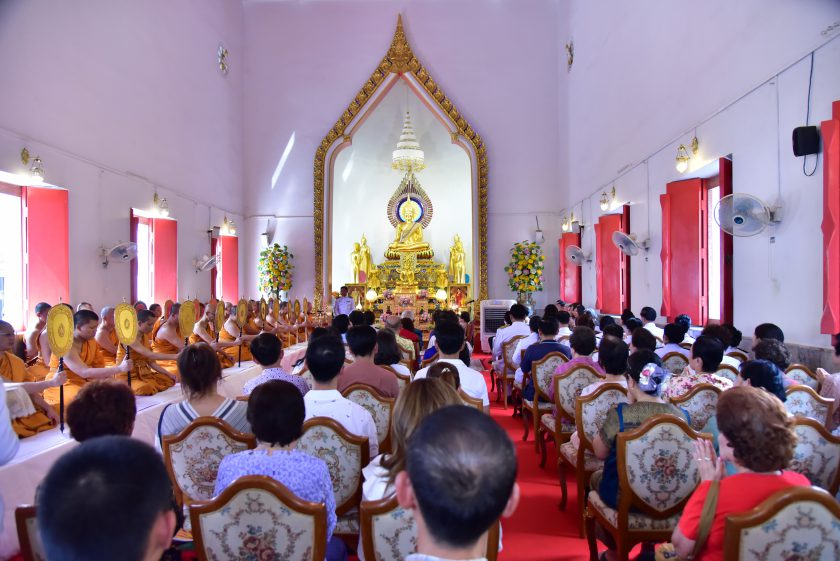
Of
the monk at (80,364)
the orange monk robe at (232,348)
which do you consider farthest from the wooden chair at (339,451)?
the orange monk robe at (232,348)

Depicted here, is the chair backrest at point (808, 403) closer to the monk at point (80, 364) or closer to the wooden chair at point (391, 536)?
the wooden chair at point (391, 536)

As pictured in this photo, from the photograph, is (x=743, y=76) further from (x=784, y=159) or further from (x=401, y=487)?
(x=401, y=487)

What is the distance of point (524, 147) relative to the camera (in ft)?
45.3

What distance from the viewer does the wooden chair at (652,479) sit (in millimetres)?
2590

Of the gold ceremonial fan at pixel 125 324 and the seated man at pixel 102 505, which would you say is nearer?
the seated man at pixel 102 505

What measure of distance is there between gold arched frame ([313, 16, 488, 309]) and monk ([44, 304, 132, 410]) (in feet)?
26.8

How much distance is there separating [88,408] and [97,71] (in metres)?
7.42

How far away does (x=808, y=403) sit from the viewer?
3.12 m

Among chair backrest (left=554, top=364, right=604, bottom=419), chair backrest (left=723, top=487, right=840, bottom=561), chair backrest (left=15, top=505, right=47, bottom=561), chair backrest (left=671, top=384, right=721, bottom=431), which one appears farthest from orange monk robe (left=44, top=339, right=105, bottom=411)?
chair backrest (left=723, top=487, right=840, bottom=561)

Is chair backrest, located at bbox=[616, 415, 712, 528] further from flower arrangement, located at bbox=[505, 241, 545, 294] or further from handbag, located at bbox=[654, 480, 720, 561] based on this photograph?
flower arrangement, located at bbox=[505, 241, 545, 294]

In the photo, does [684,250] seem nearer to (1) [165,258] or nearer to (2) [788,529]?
(2) [788,529]

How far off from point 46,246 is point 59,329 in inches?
154

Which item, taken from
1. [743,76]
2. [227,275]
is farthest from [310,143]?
[743,76]

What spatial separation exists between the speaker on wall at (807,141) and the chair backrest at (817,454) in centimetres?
276
